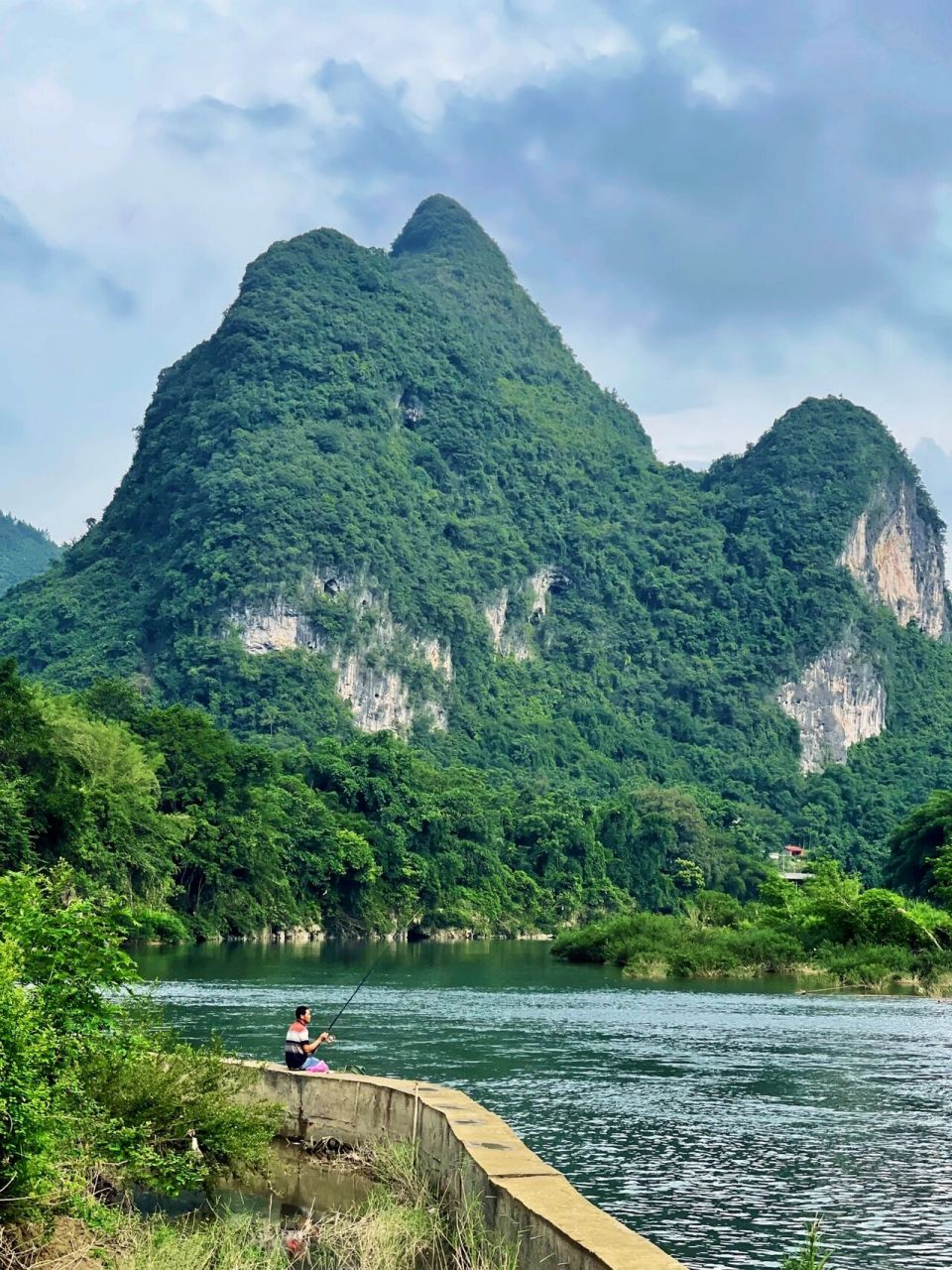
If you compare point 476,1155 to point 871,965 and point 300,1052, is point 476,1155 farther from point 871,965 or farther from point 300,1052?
point 871,965

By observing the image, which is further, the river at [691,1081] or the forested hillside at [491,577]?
the forested hillside at [491,577]

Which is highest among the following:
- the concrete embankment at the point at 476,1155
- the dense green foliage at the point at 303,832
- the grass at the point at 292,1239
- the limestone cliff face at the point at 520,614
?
the limestone cliff face at the point at 520,614

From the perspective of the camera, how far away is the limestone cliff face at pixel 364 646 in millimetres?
128750

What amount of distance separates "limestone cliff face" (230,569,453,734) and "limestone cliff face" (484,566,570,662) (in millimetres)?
13665

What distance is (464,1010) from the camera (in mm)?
34500

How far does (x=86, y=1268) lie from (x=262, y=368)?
5950 inches

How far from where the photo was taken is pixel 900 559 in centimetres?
18075

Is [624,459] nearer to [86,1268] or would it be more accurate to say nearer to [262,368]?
[262,368]

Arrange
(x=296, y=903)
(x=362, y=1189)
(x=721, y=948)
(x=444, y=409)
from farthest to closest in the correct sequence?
(x=444, y=409) → (x=296, y=903) → (x=721, y=948) → (x=362, y=1189)

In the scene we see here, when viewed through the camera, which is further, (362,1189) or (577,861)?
(577,861)

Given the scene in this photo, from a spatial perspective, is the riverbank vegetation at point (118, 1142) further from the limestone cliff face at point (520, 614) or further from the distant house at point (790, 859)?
the limestone cliff face at point (520, 614)

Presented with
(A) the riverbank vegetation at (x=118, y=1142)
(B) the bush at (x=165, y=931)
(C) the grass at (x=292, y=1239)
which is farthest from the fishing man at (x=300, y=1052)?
(B) the bush at (x=165, y=931)

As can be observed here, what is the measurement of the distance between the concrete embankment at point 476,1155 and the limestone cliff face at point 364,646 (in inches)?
4455

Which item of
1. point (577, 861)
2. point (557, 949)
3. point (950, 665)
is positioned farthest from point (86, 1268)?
point (950, 665)
